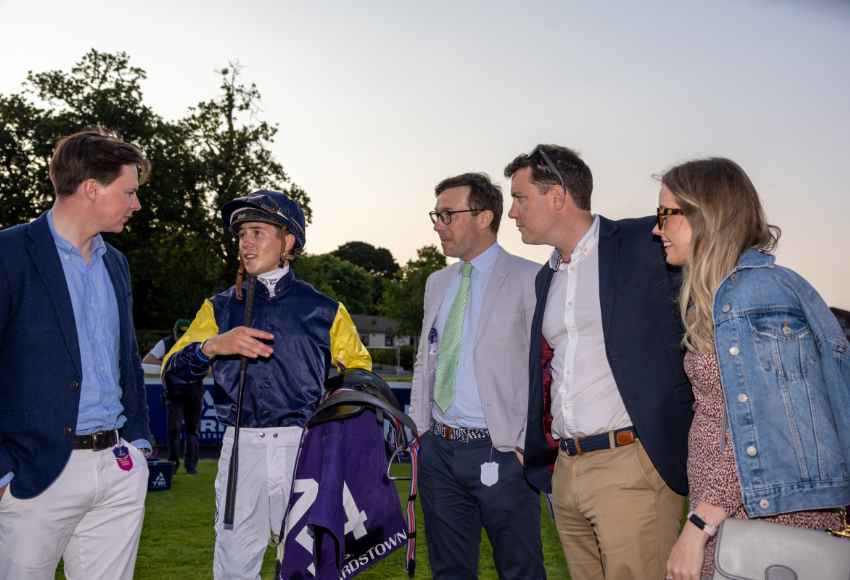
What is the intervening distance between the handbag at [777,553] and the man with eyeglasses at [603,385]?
88 centimetres

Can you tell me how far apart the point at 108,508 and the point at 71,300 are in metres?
0.91

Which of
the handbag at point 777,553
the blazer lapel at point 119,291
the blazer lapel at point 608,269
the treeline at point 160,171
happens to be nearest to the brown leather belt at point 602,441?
the blazer lapel at point 608,269

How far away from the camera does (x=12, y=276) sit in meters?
3.43

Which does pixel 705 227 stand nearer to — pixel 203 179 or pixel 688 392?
pixel 688 392

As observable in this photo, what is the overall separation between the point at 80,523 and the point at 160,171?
40893 mm

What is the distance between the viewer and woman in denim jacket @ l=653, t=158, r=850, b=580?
2.62 meters

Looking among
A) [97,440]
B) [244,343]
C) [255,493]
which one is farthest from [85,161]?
[255,493]

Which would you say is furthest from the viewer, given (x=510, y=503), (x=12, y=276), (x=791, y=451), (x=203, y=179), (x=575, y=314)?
(x=203, y=179)

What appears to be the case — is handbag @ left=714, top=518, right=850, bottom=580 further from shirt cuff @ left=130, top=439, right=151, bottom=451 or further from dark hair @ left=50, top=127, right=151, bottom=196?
dark hair @ left=50, top=127, right=151, bottom=196

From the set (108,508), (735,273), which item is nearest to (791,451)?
(735,273)

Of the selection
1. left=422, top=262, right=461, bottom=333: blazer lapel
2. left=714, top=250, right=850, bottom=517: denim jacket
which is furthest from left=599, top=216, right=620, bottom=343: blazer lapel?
left=422, top=262, right=461, bottom=333: blazer lapel

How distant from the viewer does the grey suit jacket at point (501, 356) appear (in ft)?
15.4

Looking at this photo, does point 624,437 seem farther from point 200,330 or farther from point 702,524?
point 200,330

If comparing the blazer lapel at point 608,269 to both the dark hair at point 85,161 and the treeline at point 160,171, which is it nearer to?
the dark hair at point 85,161
